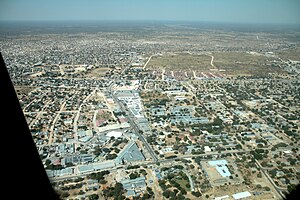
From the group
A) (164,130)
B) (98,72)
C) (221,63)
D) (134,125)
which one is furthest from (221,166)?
(221,63)

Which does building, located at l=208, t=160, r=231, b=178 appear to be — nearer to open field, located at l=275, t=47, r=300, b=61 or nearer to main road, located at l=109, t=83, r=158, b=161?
main road, located at l=109, t=83, r=158, b=161

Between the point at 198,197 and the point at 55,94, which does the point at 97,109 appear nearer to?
the point at 55,94

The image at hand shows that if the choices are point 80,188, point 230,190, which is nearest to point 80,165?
point 80,188

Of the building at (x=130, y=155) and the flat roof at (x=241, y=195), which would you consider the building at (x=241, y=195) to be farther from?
the building at (x=130, y=155)

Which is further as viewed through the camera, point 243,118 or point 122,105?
point 122,105

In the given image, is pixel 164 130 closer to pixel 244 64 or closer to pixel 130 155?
pixel 130 155

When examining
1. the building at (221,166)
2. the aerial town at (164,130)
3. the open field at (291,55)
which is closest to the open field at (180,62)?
the aerial town at (164,130)

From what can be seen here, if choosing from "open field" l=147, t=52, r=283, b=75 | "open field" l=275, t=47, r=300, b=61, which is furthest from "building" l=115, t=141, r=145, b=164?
"open field" l=275, t=47, r=300, b=61
